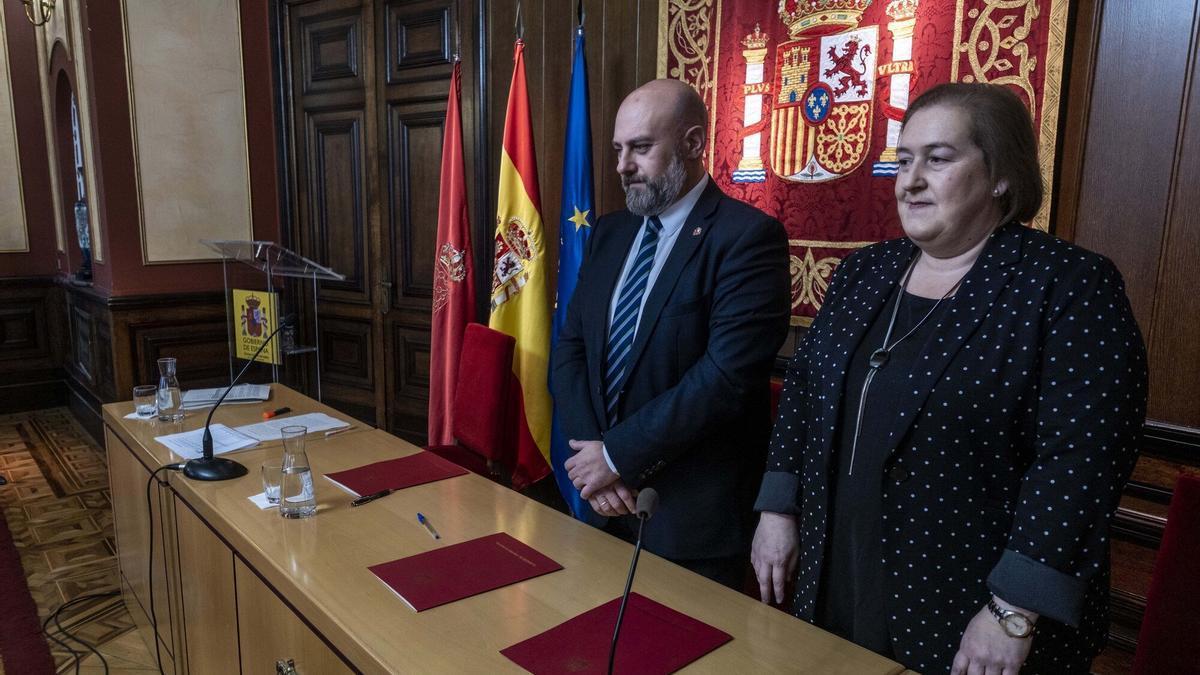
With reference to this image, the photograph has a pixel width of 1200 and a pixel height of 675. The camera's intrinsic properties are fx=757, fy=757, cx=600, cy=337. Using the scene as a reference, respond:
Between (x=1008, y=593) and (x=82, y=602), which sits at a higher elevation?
(x=1008, y=593)

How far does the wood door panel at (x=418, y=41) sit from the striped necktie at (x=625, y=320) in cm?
216

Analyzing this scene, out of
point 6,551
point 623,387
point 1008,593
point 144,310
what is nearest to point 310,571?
point 623,387

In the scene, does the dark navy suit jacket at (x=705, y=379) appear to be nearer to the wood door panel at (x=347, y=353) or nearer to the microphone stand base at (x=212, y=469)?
the microphone stand base at (x=212, y=469)

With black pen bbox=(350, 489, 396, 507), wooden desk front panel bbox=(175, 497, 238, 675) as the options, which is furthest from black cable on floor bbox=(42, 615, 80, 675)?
black pen bbox=(350, 489, 396, 507)

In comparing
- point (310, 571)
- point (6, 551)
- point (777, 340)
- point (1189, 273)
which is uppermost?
point (1189, 273)

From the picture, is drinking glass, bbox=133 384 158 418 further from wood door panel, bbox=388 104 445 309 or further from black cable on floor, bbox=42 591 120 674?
wood door panel, bbox=388 104 445 309

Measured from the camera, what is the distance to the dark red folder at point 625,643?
100cm

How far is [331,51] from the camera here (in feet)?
13.3

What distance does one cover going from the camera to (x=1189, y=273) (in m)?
1.68

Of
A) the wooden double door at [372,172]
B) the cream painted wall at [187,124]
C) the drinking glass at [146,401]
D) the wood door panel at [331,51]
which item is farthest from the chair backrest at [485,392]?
the cream painted wall at [187,124]

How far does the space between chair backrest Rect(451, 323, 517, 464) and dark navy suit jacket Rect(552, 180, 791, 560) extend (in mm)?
716

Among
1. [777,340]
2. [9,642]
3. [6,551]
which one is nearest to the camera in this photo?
[777,340]

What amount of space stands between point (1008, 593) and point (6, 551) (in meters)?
3.59

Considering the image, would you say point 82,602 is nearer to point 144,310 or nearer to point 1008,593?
point 144,310
